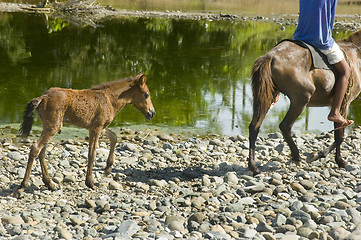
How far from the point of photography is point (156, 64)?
18547 mm

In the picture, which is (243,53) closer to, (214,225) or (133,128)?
(133,128)

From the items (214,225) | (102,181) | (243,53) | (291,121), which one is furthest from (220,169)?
(243,53)

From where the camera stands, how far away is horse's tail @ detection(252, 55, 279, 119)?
816 cm

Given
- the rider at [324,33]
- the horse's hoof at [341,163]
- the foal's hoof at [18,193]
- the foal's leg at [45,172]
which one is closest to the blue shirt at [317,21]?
the rider at [324,33]

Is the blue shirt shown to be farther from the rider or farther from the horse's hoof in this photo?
the horse's hoof

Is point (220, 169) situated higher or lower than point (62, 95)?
lower

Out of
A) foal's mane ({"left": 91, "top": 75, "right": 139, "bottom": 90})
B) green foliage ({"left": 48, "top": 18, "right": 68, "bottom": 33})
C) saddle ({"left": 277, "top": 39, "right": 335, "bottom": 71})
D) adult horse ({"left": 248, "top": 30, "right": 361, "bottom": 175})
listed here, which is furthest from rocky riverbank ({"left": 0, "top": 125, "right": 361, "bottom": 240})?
green foliage ({"left": 48, "top": 18, "right": 68, "bottom": 33})

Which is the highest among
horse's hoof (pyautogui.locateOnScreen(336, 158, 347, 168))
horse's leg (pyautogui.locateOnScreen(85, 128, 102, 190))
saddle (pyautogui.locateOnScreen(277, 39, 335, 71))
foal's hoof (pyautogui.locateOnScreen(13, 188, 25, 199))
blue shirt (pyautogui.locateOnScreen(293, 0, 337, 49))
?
blue shirt (pyautogui.locateOnScreen(293, 0, 337, 49))

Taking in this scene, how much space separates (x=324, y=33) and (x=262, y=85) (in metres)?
1.40

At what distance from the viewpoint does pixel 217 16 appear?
36.0 m

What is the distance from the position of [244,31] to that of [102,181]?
22921mm

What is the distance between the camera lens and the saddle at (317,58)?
28.1 feet

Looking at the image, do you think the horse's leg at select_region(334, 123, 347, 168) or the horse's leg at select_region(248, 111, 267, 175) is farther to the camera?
the horse's leg at select_region(334, 123, 347, 168)

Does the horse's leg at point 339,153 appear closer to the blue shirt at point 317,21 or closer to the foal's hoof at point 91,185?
the blue shirt at point 317,21
